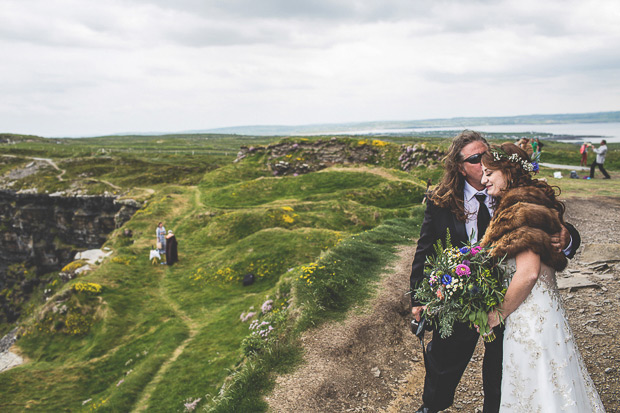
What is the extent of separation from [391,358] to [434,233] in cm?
387

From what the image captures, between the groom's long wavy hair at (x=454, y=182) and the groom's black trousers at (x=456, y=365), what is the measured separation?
1603 millimetres

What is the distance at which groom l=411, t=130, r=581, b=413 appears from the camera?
4.85 meters

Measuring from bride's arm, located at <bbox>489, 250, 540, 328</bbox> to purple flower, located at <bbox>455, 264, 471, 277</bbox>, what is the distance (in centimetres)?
45

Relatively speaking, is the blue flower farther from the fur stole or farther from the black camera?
the black camera

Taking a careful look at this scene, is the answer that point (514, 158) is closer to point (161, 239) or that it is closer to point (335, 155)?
point (161, 239)

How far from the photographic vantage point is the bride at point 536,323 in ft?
12.1

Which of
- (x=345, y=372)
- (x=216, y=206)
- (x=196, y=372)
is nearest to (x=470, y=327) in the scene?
(x=345, y=372)

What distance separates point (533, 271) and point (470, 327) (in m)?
1.19

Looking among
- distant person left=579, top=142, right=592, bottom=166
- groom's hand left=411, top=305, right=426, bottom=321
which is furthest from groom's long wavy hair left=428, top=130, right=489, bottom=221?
distant person left=579, top=142, right=592, bottom=166

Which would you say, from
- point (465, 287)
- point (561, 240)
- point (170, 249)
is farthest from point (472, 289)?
point (170, 249)

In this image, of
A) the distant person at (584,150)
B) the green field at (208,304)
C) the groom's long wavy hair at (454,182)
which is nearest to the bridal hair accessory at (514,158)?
the groom's long wavy hair at (454,182)

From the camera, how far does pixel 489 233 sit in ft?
13.7

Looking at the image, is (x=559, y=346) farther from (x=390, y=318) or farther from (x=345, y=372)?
(x=390, y=318)

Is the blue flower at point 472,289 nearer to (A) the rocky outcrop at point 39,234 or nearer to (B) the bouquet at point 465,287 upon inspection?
(B) the bouquet at point 465,287
